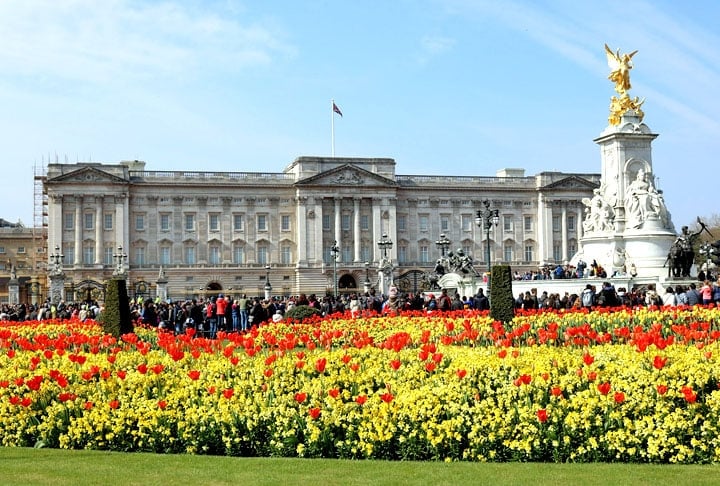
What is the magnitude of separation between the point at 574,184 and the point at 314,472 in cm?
8174

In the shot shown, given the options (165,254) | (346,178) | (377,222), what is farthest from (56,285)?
(377,222)

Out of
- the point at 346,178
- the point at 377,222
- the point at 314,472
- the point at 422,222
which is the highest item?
the point at 346,178

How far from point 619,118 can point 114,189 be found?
172 feet

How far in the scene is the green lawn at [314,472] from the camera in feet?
25.2

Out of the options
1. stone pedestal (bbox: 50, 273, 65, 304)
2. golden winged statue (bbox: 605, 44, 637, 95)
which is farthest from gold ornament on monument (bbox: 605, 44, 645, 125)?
stone pedestal (bbox: 50, 273, 65, 304)

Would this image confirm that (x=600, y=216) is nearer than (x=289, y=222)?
Yes

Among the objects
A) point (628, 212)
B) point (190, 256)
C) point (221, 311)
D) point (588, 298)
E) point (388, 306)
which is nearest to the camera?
point (588, 298)

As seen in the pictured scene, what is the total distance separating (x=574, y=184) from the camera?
284ft

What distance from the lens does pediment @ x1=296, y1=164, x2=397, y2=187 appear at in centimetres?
Result: 8112

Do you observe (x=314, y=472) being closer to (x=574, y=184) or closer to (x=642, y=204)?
(x=642, y=204)

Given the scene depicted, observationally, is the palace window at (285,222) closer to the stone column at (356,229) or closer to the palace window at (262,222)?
the palace window at (262,222)

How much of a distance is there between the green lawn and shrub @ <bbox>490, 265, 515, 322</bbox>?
10549 millimetres

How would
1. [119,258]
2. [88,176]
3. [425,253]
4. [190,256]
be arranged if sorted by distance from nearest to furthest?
1. [119,258]
2. [88,176]
3. [190,256]
4. [425,253]

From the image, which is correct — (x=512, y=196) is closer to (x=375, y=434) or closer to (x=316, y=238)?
(x=316, y=238)
